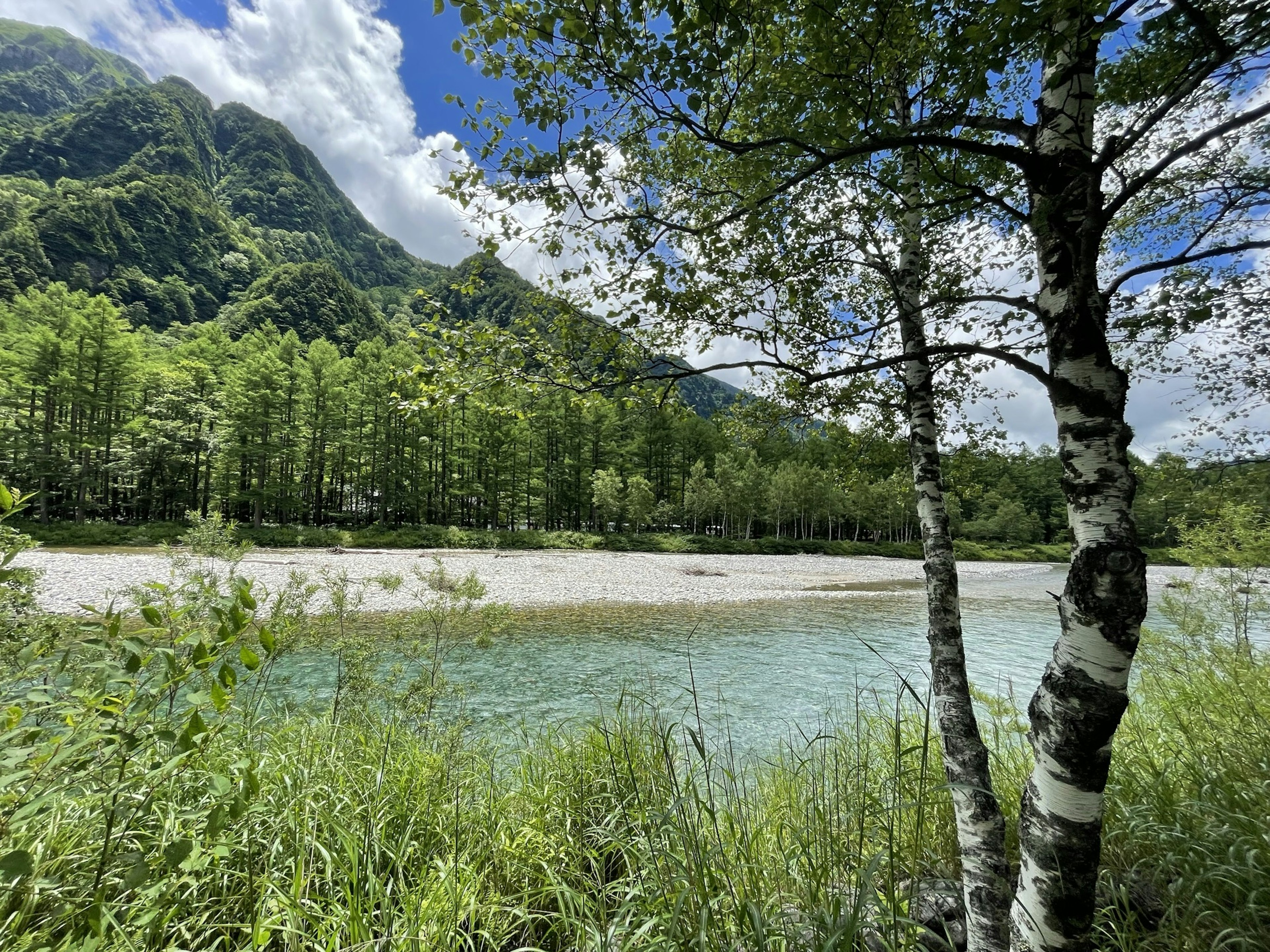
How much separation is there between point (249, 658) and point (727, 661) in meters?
11.3

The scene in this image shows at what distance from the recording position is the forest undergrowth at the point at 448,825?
1423 mm

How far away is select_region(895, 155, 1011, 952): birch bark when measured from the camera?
263 cm

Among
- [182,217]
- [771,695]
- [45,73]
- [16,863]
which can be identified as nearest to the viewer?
[16,863]

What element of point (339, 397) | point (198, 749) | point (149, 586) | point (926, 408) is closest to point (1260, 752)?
point (926, 408)

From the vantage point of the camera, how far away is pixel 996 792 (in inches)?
151

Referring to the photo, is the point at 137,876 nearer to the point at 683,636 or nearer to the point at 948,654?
the point at 948,654

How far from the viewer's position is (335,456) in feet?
137

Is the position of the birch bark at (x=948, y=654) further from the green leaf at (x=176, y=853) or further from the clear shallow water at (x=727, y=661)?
the green leaf at (x=176, y=853)

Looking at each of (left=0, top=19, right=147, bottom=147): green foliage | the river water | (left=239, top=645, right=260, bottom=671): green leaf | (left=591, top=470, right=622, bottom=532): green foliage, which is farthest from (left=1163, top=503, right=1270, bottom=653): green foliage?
(left=0, top=19, right=147, bottom=147): green foliage

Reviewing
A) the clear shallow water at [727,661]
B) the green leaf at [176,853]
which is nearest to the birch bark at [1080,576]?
the clear shallow water at [727,661]

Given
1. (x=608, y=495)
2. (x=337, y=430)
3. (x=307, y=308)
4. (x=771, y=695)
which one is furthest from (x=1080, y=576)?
(x=307, y=308)

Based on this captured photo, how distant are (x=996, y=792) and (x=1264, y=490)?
2.89 metres

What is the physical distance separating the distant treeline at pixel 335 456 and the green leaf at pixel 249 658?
46.4 ft

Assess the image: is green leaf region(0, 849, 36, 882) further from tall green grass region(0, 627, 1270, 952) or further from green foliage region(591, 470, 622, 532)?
green foliage region(591, 470, 622, 532)
